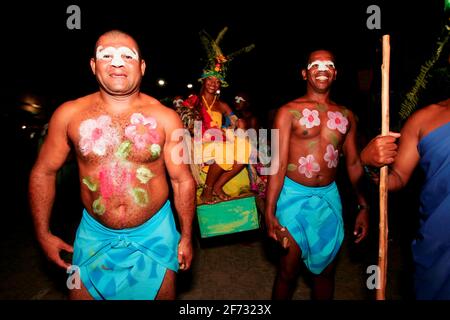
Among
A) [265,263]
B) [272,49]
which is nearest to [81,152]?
[265,263]

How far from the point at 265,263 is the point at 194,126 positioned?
7.29ft

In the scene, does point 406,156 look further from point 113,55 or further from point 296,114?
point 113,55

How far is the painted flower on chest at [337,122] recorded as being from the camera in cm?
289

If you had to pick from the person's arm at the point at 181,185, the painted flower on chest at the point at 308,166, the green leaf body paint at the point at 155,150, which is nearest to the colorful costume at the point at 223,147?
the painted flower on chest at the point at 308,166

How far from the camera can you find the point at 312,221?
2828mm

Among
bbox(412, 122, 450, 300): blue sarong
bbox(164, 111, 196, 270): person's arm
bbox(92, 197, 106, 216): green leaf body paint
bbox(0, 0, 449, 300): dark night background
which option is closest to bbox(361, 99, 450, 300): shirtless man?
bbox(412, 122, 450, 300): blue sarong

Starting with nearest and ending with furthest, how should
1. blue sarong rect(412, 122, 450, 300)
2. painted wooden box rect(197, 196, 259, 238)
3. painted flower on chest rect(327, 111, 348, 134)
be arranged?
blue sarong rect(412, 122, 450, 300), painted flower on chest rect(327, 111, 348, 134), painted wooden box rect(197, 196, 259, 238)

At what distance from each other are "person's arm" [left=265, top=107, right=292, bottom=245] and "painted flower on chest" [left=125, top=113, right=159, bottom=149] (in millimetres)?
1215

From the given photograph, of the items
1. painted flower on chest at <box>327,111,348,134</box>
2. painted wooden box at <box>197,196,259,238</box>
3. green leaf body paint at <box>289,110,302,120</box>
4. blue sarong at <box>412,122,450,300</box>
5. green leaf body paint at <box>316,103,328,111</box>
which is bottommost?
painted wooden box at <box>197,196,259,238</box>

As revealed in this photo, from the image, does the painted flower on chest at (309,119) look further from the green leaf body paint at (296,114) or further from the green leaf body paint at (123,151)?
A: the green leaf body paint at (123,151)

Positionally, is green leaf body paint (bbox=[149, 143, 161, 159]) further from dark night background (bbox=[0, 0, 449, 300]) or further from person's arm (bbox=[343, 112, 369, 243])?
person's arm (bbox=[343, 112, 369, 243])

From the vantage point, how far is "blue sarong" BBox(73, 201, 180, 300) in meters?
2.17

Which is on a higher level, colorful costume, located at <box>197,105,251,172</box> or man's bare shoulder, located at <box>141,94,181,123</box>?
man's bare shoulder, located at <box>141,94,181,123</box>

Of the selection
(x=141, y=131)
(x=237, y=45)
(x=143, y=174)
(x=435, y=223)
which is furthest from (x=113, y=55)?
(x=237, y=45)
